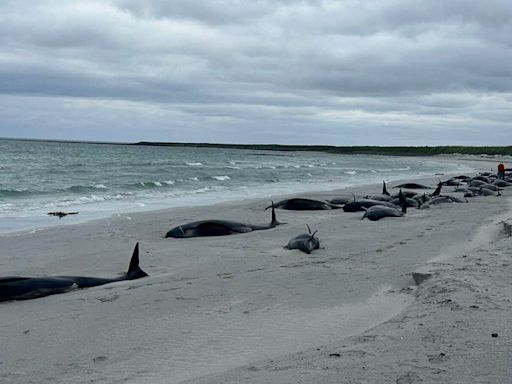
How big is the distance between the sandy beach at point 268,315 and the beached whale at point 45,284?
26 centimetres

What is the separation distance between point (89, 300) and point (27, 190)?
2010cm

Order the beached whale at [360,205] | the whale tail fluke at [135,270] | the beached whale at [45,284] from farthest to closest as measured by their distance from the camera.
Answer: the beached whale at [360,205] < the whale tail fluke at [135,270] < the beached whale at [45,284]

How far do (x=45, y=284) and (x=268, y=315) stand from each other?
298 centimetres

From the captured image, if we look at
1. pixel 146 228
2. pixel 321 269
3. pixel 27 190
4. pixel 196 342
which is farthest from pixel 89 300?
pixel 27 190

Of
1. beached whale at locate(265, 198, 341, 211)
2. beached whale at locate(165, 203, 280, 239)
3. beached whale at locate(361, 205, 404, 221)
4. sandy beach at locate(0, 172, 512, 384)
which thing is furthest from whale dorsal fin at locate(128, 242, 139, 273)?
beached whale at locate(265, 198, 341, 211)

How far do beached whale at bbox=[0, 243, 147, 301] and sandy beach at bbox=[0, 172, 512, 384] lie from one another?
0.26 meters

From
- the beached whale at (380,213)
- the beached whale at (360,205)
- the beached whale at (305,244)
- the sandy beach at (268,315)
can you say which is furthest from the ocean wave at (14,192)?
the beached whale at (305,244)

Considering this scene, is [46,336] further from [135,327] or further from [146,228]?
[146,228]

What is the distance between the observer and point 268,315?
20.1 ft

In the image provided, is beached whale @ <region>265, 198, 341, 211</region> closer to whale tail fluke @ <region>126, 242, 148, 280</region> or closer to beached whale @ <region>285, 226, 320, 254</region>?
beached whale @ <region>285, 226, 320, 254</region>

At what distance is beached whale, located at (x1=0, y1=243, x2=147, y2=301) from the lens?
23.5 feet

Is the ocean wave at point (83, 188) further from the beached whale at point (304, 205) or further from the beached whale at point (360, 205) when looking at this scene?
the beached whale at point (360, 205)

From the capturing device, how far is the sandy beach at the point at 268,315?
440cm

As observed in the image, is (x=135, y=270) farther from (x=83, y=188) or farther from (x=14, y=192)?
(x=83, y=188)
